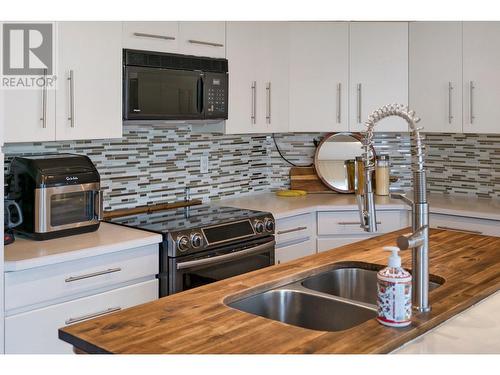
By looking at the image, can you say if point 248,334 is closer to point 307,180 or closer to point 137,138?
point 137,138

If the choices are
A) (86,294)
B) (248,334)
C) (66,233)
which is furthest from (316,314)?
(66,233)

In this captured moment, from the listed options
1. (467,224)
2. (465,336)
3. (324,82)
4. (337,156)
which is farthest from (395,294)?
(337,156)

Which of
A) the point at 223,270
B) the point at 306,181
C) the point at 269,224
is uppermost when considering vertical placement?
the point at 306,181

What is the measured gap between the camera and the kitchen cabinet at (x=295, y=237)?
13.0ft

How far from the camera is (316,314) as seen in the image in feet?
7.18

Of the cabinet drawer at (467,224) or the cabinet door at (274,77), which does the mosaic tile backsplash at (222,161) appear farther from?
the cabinet drawer at (467,224)

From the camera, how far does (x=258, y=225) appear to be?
3660 millimetres

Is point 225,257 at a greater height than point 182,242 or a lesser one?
lesser

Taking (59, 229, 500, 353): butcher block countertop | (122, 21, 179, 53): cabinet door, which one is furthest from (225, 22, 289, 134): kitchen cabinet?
(59, 229, 500, 353): butcher block countertop

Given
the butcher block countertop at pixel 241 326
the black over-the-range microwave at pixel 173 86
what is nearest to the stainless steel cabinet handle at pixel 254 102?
the black over-the-range microwave at pixel 173 86

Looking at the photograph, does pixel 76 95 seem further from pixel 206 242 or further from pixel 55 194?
pixel 206 242

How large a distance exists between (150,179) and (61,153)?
68 cm

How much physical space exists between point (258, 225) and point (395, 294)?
1.92m

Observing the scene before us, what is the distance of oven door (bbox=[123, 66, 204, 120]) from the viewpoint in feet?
11.0
